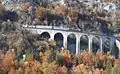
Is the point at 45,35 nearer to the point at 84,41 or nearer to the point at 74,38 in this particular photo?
the point at 74,38

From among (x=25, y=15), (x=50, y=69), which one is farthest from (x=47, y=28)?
(x=50, y=69)

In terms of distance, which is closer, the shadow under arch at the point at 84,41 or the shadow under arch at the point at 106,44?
the shadow under arch at the point at 84,41

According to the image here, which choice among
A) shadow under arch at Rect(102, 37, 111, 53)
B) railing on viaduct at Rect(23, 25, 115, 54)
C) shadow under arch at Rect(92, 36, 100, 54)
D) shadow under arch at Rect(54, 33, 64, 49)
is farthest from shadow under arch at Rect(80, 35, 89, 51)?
shadow under arch at Rect(54, 33, 64, 49)

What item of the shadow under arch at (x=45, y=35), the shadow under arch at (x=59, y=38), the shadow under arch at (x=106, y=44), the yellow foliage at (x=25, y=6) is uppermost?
the yellow foliage at (x=25, y=6)

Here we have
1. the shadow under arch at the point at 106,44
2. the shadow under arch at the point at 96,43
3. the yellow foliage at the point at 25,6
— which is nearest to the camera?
the shadow under arch at the point at 96,43

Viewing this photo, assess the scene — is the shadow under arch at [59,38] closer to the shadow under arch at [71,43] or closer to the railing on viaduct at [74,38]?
the railing on viaduct at [74,38]

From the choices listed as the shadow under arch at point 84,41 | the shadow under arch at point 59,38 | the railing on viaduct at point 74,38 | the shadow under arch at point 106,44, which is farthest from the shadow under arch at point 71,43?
the shadow under arch at point 106,44

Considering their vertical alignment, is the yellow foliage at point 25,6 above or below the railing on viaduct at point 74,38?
above
